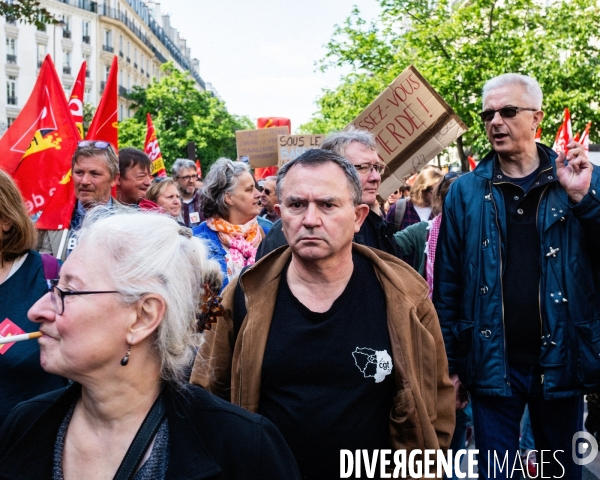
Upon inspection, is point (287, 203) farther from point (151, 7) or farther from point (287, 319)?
point (151, 7)

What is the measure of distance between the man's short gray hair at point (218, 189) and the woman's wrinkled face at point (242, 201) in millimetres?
Answer: 27

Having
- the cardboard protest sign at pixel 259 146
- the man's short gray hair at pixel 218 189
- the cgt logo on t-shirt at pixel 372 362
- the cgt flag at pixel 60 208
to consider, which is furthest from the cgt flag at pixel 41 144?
the cgt logo on t-shirt at pixel 372 362

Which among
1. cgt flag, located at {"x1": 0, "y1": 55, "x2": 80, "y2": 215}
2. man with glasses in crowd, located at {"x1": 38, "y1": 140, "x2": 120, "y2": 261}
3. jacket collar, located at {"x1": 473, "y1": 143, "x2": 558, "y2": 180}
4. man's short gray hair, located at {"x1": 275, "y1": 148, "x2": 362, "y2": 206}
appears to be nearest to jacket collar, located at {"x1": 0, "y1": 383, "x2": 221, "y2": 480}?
man's short gray hair, located at {"x1": 275, "y1": 148, "x2": 362, "y2": 206}

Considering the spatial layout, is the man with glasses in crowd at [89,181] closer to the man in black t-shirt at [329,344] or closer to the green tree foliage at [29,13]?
the man in black t-shirt at [329,344]

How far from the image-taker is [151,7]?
3834 inches

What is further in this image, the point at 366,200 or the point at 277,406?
the point at 366,200

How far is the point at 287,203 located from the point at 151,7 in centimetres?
10043

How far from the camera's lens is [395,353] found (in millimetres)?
2654

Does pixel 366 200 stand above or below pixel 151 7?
below

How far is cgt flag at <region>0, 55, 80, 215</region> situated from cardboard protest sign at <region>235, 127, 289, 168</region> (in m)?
3.05

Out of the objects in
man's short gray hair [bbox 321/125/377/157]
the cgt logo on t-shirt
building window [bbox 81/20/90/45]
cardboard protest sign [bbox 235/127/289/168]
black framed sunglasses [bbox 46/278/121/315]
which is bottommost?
the cgt logo on t-shirt

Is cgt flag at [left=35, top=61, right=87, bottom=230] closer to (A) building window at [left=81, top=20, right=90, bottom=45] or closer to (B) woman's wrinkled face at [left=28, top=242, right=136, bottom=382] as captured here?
(B) woman's wrinkled face at [left=28, top=242, right=136, bottom=382]

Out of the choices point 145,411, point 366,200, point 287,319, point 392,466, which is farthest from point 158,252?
point 366,200

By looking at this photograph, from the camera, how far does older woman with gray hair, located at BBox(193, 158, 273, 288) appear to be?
4934 millimetres
